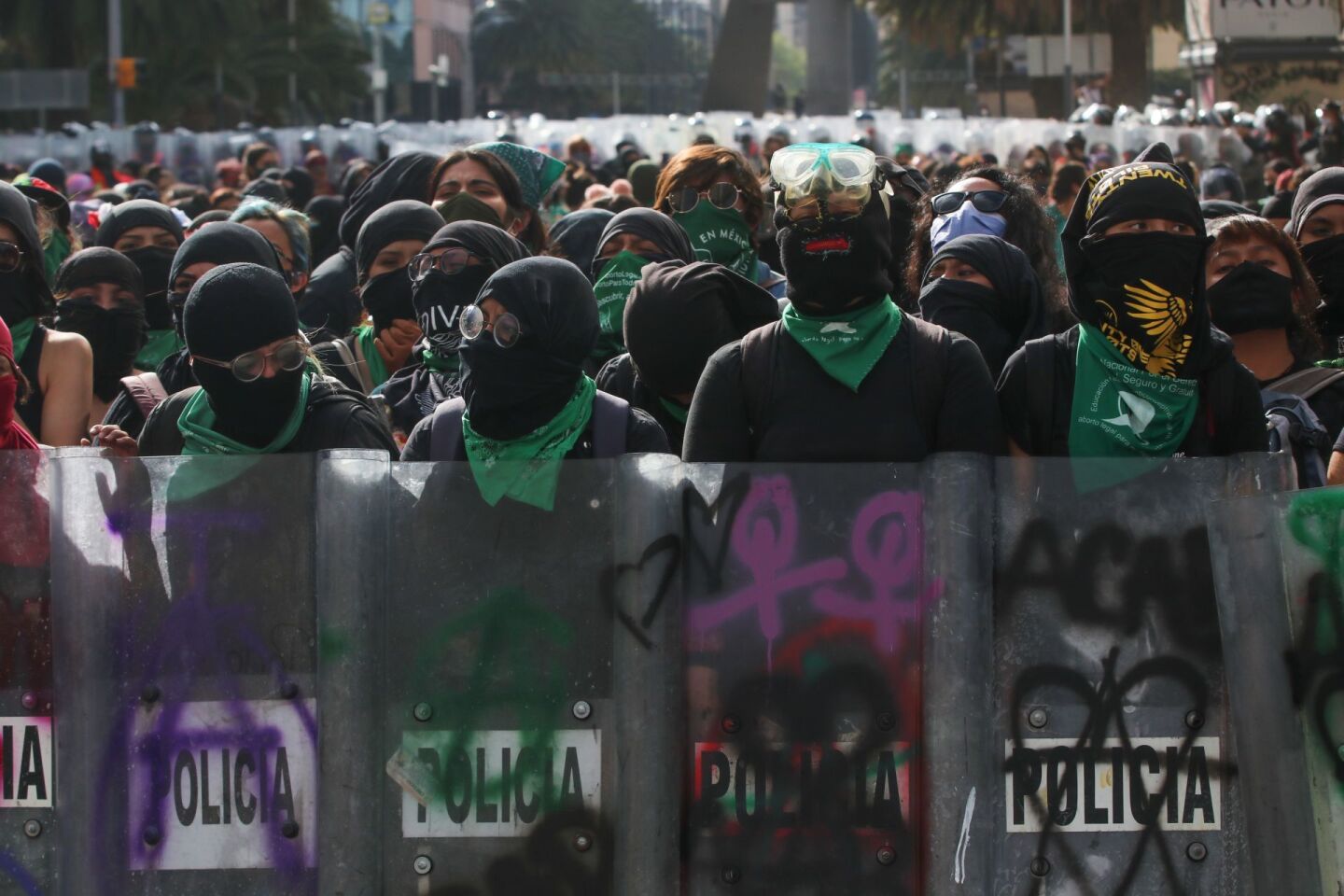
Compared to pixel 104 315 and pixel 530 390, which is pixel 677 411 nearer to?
pixel 530 390

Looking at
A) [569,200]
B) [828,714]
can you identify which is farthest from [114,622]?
[569,200]

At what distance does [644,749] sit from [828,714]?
0.36 m

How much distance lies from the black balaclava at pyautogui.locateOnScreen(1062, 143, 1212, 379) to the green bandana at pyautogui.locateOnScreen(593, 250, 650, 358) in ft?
6.34

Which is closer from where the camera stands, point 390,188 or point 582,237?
point 582,237

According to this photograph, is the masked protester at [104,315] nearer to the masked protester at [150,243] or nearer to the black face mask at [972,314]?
the masked protester at [150,243]

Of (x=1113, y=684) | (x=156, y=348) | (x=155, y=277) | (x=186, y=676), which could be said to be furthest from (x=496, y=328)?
(x=155, y=277)

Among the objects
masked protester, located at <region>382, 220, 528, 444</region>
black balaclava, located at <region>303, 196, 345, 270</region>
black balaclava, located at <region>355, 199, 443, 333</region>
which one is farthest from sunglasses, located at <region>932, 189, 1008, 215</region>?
black balaclava, located at <region>303, 196, 345, 270</region>

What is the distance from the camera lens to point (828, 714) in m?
3.55

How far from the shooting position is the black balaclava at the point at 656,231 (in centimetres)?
565

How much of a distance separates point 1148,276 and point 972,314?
3.19ft

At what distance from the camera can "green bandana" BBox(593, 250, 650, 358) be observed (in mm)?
5609

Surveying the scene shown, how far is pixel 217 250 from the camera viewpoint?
5824mm

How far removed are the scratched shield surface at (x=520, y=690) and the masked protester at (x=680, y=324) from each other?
3.16 ft

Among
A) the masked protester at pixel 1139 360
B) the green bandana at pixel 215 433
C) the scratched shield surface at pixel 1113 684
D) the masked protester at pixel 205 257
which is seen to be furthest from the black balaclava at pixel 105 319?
the scratched shield surface at pixel 1113 684
